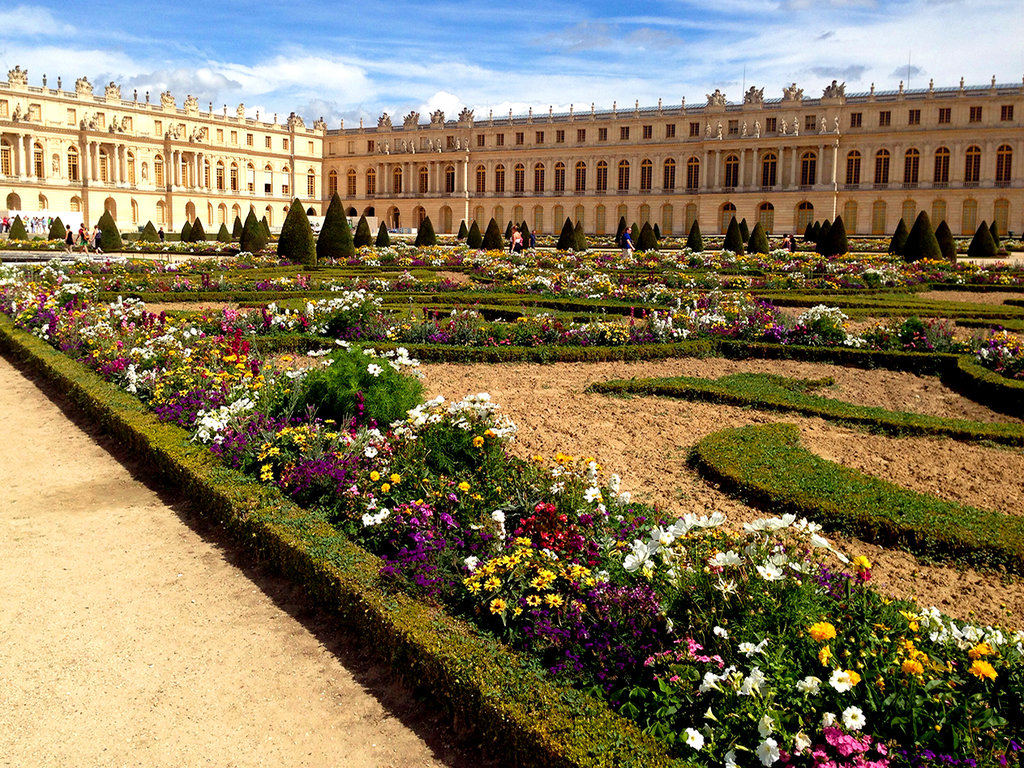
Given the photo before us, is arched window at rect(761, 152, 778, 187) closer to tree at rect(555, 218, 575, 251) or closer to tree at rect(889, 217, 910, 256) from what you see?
tree at rect(555, 218, 575, 251)

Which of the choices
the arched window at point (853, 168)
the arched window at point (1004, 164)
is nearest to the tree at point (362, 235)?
the arched window at point (853, 168)

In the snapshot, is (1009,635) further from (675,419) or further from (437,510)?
(675,419)

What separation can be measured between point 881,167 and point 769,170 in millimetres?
5924

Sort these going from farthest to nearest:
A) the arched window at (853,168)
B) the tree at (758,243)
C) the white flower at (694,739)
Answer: the arched window at (853,168)
the tree at (758,243)
the white flower at (694,739)

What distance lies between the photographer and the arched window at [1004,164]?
46125 millimetres

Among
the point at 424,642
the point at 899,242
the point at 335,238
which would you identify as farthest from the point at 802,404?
the point at 899,242

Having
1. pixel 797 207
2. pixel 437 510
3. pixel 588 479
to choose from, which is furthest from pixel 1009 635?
pixel 797 207

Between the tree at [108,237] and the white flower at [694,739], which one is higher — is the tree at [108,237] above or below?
above

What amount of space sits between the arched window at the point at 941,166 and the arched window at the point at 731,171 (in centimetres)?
1041

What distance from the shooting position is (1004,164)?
46.3 metres

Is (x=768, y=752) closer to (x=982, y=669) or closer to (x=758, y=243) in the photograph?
(x=982, y=669)

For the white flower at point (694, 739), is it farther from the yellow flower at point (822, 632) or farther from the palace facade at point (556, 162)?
the palace facade at point (556, 162)

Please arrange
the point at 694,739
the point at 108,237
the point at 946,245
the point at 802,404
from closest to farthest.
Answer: the point at 694,739 → the point at 802,404 → the point at 946,245 → the point at 108,237

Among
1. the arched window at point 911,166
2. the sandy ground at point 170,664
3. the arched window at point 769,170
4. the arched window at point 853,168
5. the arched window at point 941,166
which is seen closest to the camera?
the sandy ground at point 170,664
